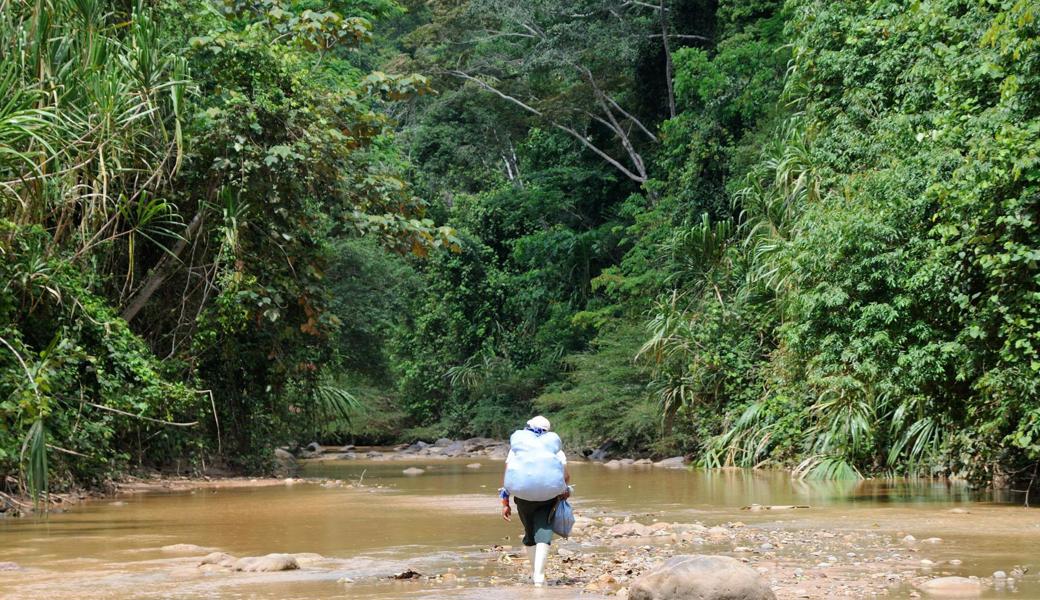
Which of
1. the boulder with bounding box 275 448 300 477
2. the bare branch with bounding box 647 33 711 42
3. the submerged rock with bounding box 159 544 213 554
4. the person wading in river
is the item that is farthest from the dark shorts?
the bare branch with bounding box 647 33 711 42

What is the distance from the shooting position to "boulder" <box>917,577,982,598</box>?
6418mm

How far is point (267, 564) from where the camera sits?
7.81 metres

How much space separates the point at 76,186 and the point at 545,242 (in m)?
23.5

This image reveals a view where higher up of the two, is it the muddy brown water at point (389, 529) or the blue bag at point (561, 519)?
the blue bag at point (561, 519)

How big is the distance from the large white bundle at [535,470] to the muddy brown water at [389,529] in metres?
0.62

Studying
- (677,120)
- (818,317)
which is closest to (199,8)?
(818,317)

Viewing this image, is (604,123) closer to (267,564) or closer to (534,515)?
(534,515)

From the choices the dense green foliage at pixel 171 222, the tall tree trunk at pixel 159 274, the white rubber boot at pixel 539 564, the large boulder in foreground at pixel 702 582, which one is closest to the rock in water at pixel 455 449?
the dense green foliage at pixel 171 222

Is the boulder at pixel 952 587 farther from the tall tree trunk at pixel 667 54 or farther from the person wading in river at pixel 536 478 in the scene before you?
the tall tree trunk at pixel 667 54

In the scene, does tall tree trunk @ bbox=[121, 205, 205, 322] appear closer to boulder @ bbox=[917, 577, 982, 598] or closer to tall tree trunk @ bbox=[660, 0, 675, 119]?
boulder @ bbox=[917, 577, 982, 598]

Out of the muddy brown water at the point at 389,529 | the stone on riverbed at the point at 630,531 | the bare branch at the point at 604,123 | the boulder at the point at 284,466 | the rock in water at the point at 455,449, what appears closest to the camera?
the muddy brown water at the point at 389,529

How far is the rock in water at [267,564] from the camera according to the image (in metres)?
7.79

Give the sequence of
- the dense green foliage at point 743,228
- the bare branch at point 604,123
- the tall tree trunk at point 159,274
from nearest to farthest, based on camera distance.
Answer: the dense green foliage at point 743,228 → the tall tree trunk at point 159,274 → the bare branch at point 604,123

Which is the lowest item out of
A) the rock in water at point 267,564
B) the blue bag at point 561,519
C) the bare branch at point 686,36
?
the rock in water at point 267,564
